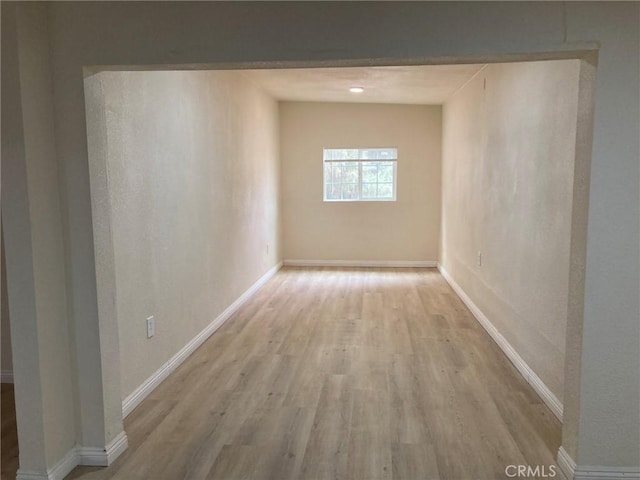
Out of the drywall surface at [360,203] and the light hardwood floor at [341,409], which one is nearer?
the light hardwood floor at [341,409]

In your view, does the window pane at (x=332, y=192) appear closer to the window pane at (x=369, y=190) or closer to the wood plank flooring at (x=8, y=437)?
the window pane at (x=369, y=190)

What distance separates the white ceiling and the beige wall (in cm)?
35

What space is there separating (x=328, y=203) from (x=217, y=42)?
213 inches

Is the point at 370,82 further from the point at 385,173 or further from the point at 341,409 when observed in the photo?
the point at 341,409

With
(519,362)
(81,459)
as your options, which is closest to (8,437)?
(81,459)

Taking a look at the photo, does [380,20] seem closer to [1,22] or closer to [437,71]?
[1,22]

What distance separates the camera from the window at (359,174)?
730 centimetres

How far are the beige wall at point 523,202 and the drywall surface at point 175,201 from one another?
7.61 feet

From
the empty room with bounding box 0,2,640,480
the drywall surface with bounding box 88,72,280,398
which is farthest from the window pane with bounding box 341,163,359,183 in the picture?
the empty room with bounding box 0,2,640,480

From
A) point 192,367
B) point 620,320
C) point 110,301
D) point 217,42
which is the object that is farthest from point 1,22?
point 620,320

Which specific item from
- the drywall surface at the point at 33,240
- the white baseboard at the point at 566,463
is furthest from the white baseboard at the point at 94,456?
the white baseboard at the point at 566,463

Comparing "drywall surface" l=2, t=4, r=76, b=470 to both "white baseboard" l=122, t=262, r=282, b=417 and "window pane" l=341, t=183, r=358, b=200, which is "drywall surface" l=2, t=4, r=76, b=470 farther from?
"window pane" l=341, t=183, r=358, b=200

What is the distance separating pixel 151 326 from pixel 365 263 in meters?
4.68

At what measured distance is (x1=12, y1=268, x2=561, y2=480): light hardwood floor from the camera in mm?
2287
